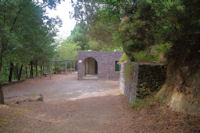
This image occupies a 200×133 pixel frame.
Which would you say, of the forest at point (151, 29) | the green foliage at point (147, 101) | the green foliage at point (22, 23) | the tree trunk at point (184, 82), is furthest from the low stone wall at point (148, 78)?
the green foliage at point (22, 23)

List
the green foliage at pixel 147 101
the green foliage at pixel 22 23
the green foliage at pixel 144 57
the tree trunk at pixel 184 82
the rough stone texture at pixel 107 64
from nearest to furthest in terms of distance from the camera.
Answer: the tree trunk at pixel 184 82 < the green foliage at pixel 147 101 < the green foliage at pixel 144 57 < the green foliage at pixel 22 23 < the rough stone texture at pixel 107 64

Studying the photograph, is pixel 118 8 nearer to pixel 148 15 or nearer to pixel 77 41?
pixel 148 15

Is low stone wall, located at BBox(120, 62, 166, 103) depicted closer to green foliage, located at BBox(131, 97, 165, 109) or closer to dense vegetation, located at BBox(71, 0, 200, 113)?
green foliage, located at BBox(131, 97, 165, 109)

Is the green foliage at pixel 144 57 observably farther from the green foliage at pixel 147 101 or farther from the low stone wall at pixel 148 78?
the green foliage at pixel 147 101

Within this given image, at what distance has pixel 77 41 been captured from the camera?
128ft

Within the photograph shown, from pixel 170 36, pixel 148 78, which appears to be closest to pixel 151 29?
pixel 170 36

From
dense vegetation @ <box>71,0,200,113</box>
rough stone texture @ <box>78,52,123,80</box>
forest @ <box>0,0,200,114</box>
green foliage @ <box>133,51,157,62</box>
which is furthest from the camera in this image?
rough stone texture @ <box>78,52,123,80</box>

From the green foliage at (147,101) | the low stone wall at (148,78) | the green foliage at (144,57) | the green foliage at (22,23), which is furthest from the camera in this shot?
the green foliage at (22,23)

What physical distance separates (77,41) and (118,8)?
35.4 meters

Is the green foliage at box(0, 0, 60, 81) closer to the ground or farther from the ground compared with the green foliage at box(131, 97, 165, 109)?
farther from the ground

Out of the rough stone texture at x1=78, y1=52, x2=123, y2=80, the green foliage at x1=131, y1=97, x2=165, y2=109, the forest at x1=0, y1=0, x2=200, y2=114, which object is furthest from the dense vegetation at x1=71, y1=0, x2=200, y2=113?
the rough stone texture at x1=78, y1=52, x2=123, y2=80

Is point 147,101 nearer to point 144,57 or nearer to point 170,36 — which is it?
point 144,57

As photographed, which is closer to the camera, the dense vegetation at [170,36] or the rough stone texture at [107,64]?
the dense vegetation at [170,36]

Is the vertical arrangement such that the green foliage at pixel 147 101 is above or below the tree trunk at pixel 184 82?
below
